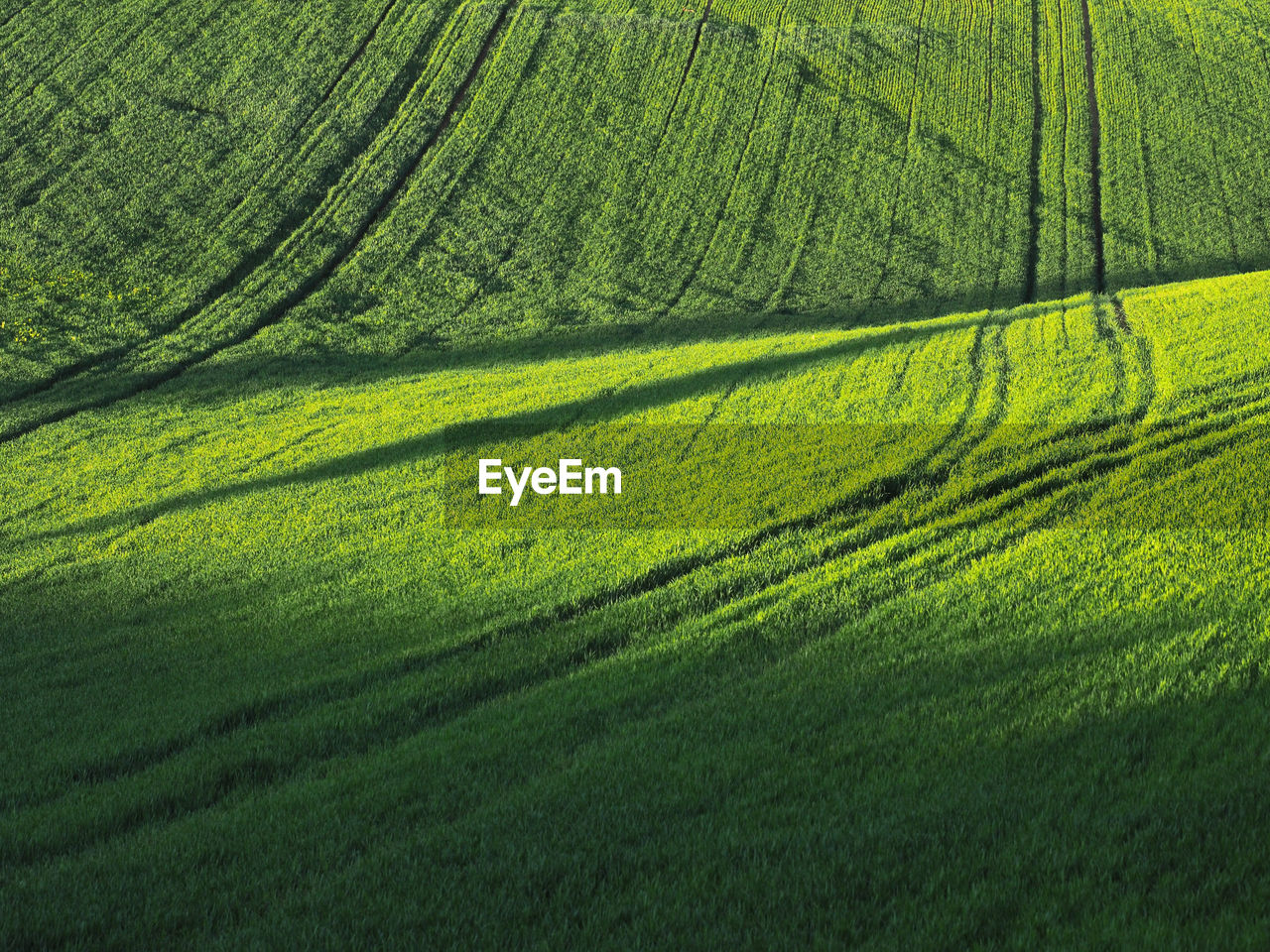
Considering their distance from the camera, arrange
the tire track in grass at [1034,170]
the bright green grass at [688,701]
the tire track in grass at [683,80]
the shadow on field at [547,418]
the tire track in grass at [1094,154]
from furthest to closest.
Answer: the tire track in grass at [683,80] → the tire track in grass at [1094,154] → the tire track in grass at [1034,170] → the shadow on field at [547,418] → the bright green grass at [688,701]

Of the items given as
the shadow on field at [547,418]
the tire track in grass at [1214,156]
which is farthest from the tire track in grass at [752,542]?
the tire track in grass at [1214,156]

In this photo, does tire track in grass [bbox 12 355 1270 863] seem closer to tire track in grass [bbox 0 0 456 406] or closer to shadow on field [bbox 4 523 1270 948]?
shadow on field [bbox 4 523 1270 948]

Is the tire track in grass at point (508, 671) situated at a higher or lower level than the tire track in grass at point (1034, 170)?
lower

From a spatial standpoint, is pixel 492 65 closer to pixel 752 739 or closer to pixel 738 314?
pixel 738 314

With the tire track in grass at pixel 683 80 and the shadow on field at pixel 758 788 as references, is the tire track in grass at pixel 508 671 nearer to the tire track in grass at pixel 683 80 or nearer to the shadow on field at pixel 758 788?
the shadow on field at pixel 758 788

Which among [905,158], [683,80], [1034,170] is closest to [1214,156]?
Result: [1034,170]

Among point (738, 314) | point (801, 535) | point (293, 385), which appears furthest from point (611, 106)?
point (801, 535)

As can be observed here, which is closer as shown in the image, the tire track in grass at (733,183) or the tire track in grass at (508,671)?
the tire track in grass at (508,671)
